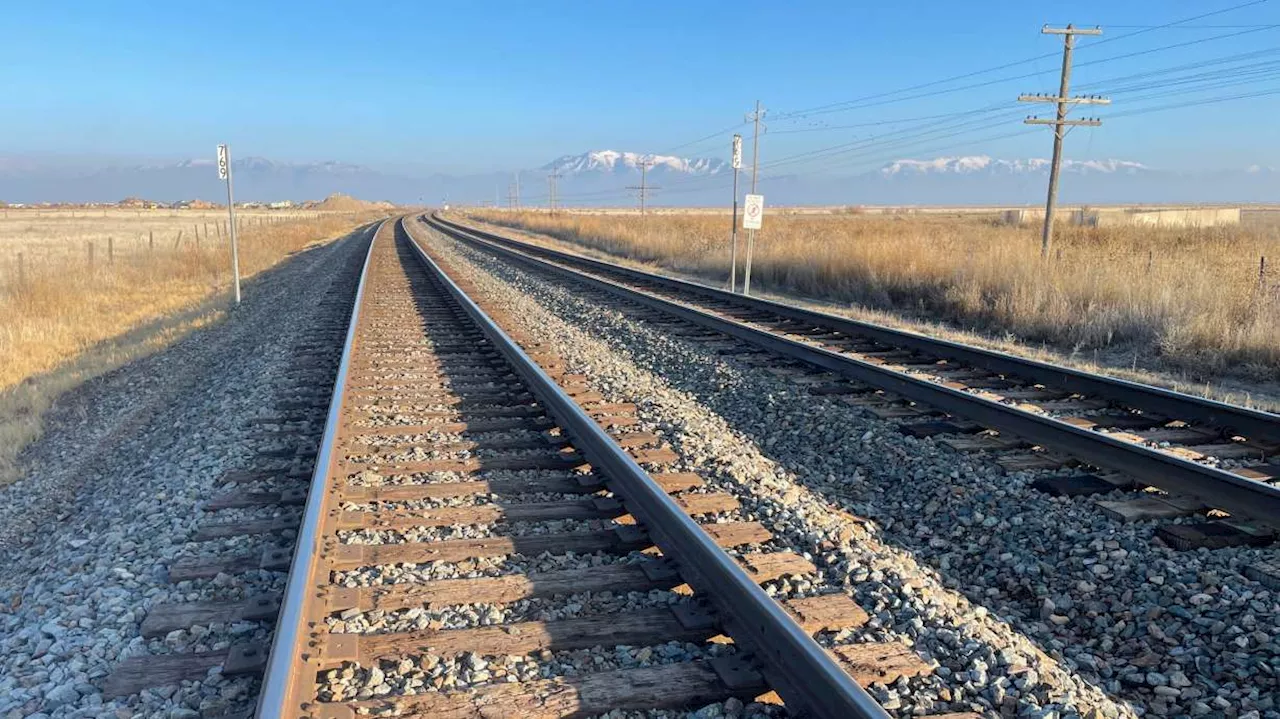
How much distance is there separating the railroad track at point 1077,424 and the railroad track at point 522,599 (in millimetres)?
2242

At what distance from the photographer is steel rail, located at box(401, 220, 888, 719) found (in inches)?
102

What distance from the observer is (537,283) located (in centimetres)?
1827

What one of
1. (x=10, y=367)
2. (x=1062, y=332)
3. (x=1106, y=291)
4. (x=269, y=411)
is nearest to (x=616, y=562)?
(x=269, y=411)

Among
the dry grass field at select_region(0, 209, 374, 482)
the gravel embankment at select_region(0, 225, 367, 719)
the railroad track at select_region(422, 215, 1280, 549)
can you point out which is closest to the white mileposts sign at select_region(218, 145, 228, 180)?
the dry grass field at select_region(0, 209, 374, 482)

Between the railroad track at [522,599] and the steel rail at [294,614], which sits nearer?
the steel rail at [294,614]

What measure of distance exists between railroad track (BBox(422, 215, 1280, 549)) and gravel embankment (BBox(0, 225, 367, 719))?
15.0ft

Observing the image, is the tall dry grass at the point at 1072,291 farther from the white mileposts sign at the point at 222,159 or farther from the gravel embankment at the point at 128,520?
the white mileposts sign at the point at 222,159

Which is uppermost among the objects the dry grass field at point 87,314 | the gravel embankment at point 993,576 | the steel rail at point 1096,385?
the steel rail at point 1096,385

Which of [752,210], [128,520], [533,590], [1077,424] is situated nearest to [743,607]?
[533,590]

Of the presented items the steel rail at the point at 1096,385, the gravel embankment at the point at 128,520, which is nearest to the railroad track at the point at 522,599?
the gravel embankment at the point at 128,520

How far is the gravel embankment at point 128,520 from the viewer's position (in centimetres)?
306

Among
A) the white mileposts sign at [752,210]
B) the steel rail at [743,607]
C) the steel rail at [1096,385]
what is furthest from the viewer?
the white mileposts sign at [752,210]

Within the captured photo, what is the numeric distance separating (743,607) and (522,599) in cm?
98

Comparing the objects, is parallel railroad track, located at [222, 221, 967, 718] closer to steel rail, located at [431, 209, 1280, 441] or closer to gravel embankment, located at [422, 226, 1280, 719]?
gravel embankment, located at [422, 226, 1280, 719]
